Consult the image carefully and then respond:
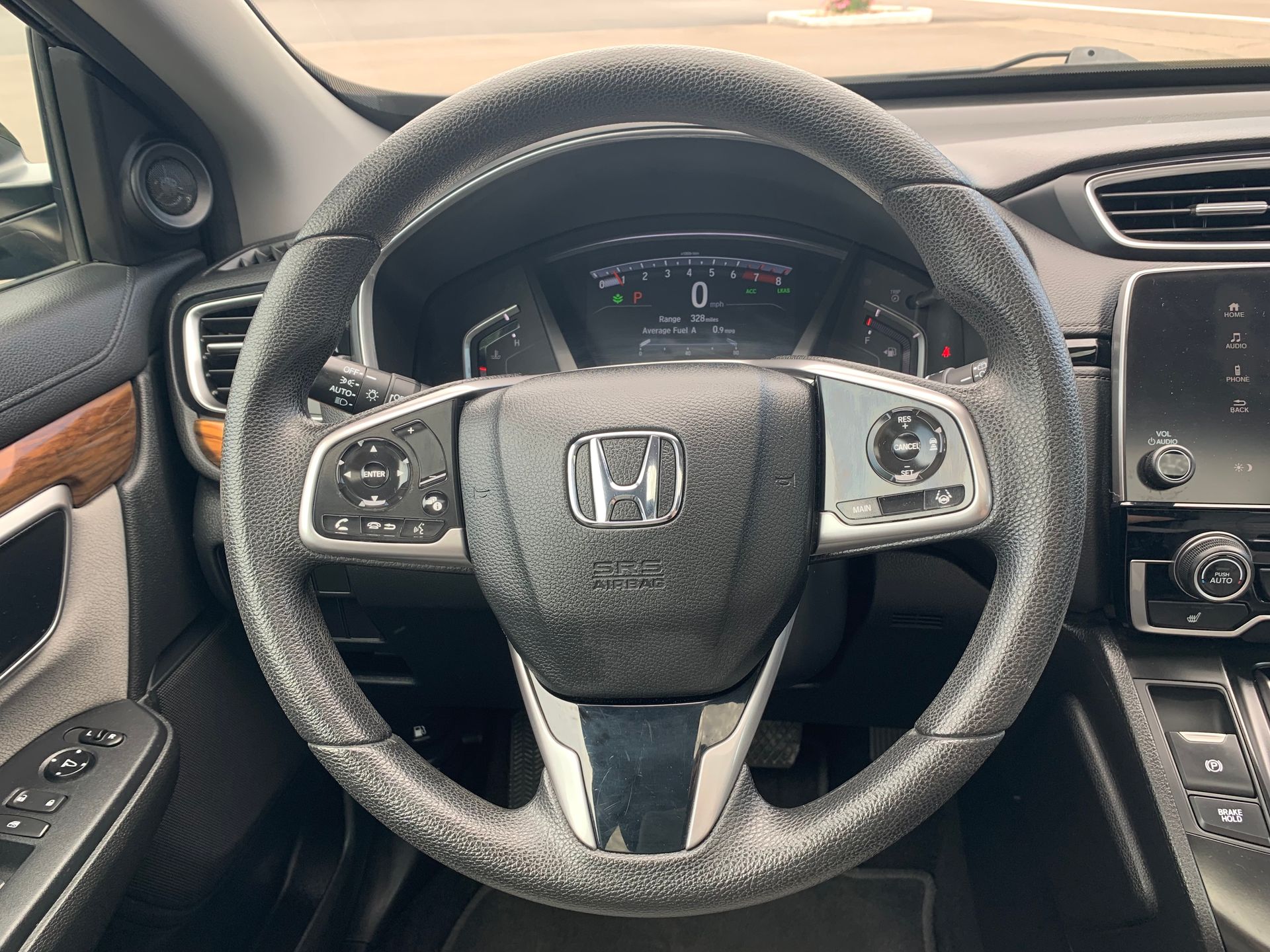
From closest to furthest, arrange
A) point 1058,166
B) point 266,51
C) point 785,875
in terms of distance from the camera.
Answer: point 785,875 → point 1058,166 → point 266,51

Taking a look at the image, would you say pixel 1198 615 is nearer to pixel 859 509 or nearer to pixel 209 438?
pixel 859 509

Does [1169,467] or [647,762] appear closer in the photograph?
[647,762]

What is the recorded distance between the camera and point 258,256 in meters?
1.30

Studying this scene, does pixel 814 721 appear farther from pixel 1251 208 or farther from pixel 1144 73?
pixel 1144 73

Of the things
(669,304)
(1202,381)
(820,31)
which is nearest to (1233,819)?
(1202,381)

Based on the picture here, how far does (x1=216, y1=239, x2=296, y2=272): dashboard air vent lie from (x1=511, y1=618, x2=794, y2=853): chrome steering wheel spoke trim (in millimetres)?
804

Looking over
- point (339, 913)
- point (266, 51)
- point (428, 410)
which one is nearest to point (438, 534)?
point (428, 410)

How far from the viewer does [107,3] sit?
3.63 feet

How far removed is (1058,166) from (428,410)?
800mm

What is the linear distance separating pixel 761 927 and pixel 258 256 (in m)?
1.34

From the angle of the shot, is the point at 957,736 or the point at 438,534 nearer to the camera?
the point at 957,736

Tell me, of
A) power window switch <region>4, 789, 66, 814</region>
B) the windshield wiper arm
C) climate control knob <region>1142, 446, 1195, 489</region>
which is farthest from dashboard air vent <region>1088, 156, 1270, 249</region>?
power window switch <region>4, 789, 66, 814</region>

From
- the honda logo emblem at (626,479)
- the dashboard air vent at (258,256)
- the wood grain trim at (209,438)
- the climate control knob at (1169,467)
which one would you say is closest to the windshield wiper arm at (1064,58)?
the climate control knob at (1169,467)

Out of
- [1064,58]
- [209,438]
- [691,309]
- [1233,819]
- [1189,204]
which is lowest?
[1233,819]
